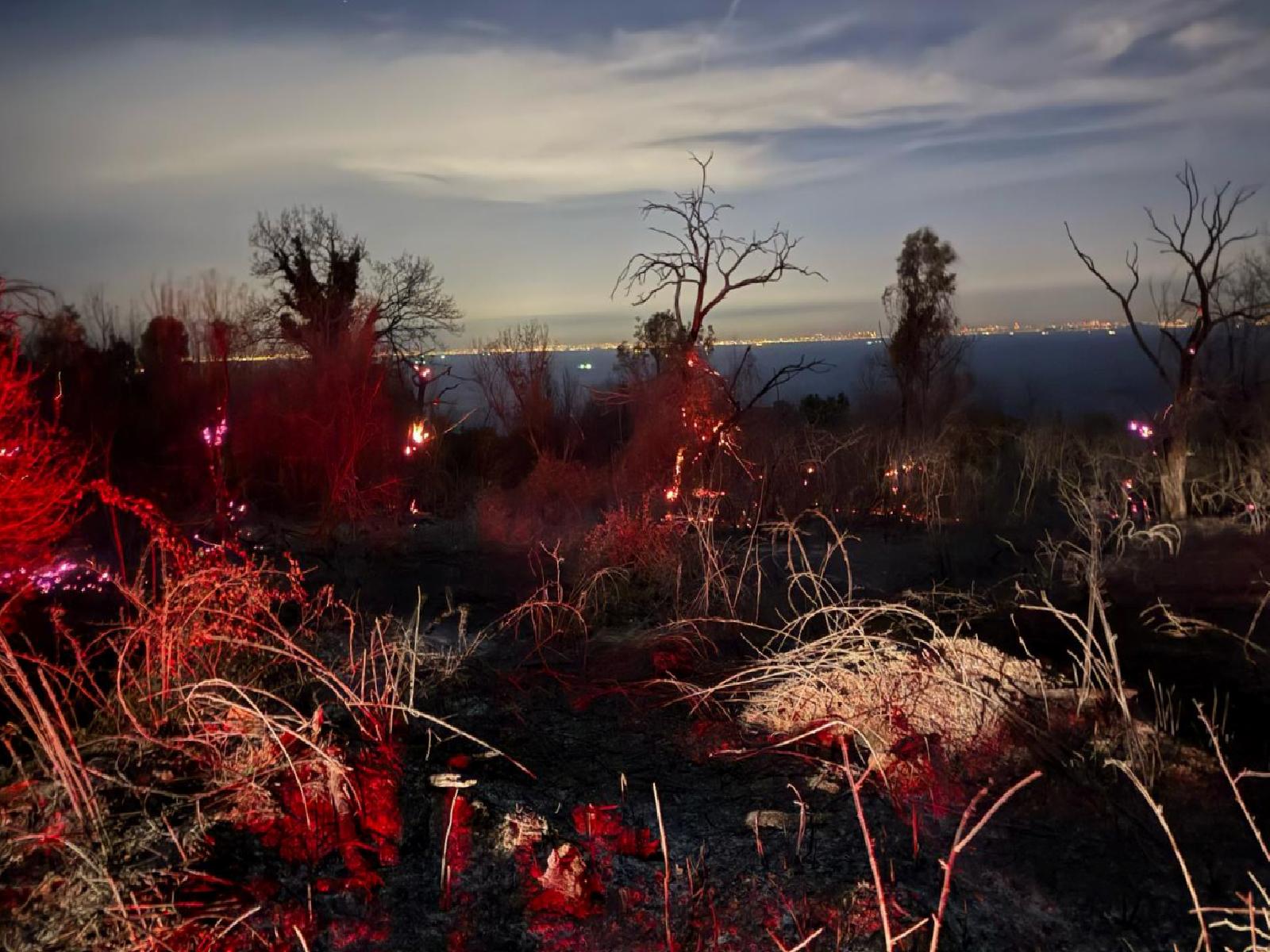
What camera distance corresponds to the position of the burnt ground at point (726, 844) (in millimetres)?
3820

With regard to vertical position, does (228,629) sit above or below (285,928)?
above

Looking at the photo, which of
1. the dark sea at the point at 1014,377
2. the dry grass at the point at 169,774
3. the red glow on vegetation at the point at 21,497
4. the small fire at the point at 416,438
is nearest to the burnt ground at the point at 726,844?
the dry grass at the point at 169,774

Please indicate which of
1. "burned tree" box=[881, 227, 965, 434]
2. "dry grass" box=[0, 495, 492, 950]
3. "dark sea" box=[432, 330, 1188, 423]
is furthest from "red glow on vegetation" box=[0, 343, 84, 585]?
"burned tree" box=[881, 227, 965, 434]

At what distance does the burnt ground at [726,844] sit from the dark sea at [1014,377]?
5826 millimetres

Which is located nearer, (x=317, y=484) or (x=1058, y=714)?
(x=1058, y=714)

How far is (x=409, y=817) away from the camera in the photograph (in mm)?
4414

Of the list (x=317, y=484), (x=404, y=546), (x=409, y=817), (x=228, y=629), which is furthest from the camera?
(x=317, y=484)

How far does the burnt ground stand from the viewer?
12.5 ft

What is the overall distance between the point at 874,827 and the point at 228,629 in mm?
Answer: 3129

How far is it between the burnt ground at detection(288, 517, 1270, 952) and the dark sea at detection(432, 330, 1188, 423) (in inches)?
229

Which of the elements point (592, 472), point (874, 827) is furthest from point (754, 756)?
point (592, 472)

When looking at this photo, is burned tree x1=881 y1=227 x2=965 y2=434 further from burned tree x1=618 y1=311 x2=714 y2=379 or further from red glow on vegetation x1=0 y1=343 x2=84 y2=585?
red glow on vegetation x1=0 y1=343 x2=84 y2=585

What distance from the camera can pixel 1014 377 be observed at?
288 ft

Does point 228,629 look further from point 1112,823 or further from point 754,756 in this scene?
point 1112,823
